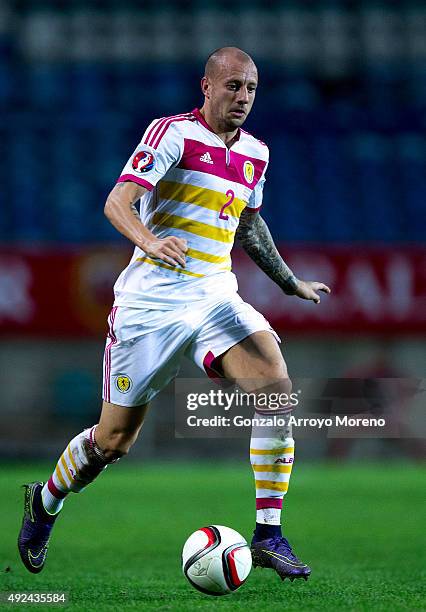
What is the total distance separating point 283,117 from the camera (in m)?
18.1

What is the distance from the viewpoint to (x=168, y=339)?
17.8 feet

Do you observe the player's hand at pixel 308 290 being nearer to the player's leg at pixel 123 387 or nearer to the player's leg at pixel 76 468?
the player's leg at pixel 123 387

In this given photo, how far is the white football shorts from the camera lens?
212 inches

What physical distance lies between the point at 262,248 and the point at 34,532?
5.76 ft

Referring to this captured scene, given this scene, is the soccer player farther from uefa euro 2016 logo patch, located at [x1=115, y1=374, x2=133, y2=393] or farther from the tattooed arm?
the tattooed arm

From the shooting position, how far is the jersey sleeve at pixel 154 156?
512 cm

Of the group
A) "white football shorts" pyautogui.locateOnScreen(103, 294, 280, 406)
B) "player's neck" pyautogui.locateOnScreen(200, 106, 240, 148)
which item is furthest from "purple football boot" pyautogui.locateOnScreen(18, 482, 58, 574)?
"player's neck" pyautogui.locateOnScreen(200, 106, 240, 148)

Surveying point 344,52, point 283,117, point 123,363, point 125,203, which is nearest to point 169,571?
point 123,363

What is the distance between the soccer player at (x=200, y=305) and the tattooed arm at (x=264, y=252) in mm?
283

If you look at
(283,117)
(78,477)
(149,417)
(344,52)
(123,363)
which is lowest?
(149,417)

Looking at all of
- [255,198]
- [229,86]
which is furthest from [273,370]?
[229,86]

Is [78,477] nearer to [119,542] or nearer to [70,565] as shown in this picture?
[70,565]

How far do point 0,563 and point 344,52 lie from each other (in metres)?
14.8

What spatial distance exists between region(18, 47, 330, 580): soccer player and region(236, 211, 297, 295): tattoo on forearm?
28cm
